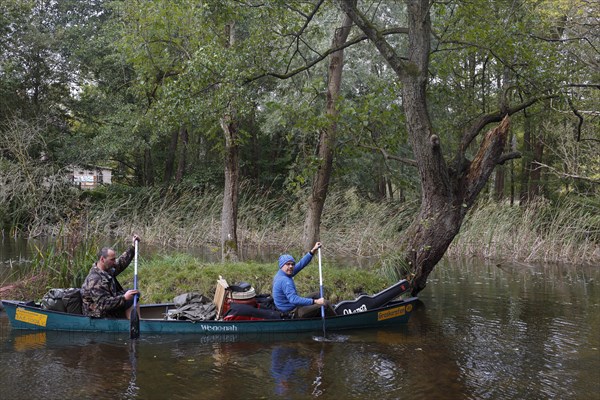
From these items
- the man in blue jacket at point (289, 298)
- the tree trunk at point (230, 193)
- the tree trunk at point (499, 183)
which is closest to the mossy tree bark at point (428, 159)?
the man in blue jacket at point (289, 298)

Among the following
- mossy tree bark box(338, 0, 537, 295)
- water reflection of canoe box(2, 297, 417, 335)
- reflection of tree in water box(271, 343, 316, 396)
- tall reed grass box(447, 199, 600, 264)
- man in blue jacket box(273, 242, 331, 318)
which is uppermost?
mossy tree bark box(338, 0, 537, 295)

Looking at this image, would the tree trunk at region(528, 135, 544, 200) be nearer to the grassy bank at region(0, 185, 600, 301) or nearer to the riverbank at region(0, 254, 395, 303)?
the grassy bank at region(0, 185, 600, 301)

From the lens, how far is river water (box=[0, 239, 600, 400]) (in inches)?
271

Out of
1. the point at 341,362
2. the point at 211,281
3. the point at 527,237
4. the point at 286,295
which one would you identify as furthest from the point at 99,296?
the point at 527,237

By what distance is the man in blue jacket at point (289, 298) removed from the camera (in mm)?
9562

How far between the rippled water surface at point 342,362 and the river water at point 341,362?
0.01 meters

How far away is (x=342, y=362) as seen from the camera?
26.7 ft

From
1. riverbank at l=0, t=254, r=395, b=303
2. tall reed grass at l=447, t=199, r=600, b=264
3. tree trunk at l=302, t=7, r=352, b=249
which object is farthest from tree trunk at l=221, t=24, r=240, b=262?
tall reed grass at l=447, t=199, r=600, b=264

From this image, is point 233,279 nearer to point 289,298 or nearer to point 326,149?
point 289,298

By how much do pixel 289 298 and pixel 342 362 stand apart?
1822 mm

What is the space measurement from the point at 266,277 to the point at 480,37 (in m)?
6.33

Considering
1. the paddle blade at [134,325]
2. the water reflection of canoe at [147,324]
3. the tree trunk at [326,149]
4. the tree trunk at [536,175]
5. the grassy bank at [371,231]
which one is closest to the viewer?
Result: the paddle blade at [134,325]

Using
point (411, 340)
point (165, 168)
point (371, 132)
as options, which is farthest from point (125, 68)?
point (411, 340)

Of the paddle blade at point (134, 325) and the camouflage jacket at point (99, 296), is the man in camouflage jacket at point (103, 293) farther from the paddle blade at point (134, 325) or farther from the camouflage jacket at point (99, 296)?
the paddle blade at point (134, 325)
